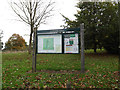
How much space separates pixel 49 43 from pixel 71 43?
52.8 inches

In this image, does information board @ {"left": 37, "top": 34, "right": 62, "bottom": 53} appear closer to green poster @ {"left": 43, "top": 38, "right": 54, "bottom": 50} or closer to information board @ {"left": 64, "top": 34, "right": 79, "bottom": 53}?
green poster @ {"left": 43, "top": 38, "right": 54, "bottom": 50}

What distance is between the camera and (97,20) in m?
13.9

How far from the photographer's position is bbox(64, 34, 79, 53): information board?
668 centimetres

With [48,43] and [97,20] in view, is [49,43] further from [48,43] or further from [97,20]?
[97,20]

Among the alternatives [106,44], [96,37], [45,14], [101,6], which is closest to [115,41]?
[106,44]

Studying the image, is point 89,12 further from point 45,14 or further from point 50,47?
point 50,47

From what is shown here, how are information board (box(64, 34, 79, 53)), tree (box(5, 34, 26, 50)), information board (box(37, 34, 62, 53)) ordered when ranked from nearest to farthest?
information board (box(64, 34, 79, 53)), information board (box(37, 34, 62, 53)), tree (box(5, 34, 26, 50))

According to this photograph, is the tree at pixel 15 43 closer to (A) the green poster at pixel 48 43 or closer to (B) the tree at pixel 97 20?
(B) the tree at pixel 97 20

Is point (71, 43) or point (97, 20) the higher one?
point (97, 20)

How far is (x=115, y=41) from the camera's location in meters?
14.0

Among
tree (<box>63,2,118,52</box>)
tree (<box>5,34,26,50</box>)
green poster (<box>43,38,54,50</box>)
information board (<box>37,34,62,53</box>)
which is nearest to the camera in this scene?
information board (<box>37,34,62,53</box>)

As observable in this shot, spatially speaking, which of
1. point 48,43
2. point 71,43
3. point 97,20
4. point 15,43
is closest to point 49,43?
point 48,43

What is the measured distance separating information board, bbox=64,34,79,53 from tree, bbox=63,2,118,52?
7082 millimetres

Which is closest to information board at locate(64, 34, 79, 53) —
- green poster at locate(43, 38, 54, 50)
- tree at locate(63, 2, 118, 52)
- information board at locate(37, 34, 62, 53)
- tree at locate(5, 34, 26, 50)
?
information board at locate(37, 34, 62, 53)
